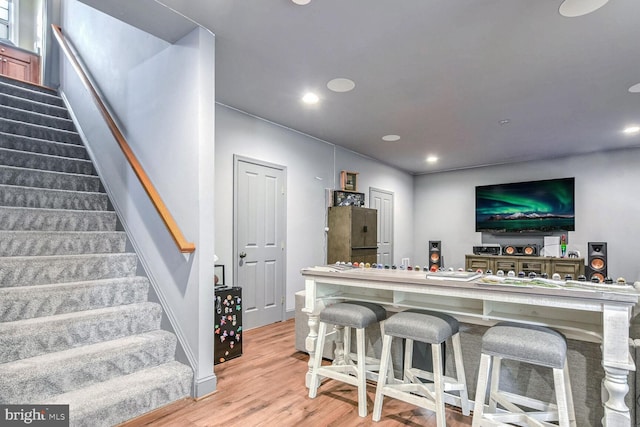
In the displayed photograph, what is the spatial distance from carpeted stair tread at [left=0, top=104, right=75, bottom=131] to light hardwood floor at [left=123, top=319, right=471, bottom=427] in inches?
137

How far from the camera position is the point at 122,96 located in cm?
335

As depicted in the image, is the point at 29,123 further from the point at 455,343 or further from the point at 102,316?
the point at 455,343

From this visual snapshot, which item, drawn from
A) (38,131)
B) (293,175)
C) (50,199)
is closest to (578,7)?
(293,175)

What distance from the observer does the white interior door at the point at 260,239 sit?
156 inches

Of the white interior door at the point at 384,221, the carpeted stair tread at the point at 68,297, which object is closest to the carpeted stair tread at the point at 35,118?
the carpeted stair tread at the point at 68,297

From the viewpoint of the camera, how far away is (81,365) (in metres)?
2.08

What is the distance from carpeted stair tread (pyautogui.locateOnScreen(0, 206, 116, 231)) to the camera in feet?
9.09

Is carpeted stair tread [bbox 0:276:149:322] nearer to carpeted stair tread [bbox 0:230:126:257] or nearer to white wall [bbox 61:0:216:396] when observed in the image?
white wall [bbox 61:0:216:396]

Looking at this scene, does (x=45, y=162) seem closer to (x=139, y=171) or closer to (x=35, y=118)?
(x=35, y=118)

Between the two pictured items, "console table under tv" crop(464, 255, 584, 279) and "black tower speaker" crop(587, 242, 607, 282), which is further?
"console table under tv" crop(464, 255, 584, 279)

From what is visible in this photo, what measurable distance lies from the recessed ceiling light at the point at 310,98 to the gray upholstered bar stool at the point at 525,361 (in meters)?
2.76

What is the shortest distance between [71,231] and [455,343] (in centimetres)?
328

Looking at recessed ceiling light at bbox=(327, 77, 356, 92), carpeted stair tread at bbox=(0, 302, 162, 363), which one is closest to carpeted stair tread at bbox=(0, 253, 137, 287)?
carpeted stair tread at bbox=(0, 302, 162, 363)

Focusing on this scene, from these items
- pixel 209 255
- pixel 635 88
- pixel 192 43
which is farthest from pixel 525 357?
pixel 635 88
